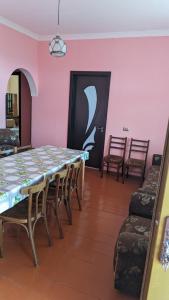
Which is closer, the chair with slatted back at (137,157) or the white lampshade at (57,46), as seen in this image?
the white lampshade at (57,46)

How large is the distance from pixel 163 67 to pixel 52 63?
2373 millimetres

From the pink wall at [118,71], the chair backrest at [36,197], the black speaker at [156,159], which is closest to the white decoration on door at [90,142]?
the pink wall at [118,71]

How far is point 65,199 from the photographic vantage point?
2709mm

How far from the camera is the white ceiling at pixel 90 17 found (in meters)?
3.12

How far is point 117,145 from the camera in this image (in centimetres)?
471

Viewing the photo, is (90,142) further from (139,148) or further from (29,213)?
(29,213)

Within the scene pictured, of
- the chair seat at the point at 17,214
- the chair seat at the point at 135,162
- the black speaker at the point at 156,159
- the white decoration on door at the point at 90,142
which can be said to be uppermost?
the white decoration on door at the point at 90,142

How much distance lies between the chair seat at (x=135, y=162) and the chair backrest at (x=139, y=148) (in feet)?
0.45

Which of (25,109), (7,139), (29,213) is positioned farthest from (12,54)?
(29,213)

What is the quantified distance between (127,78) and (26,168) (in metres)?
2.89

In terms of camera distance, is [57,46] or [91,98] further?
[91,98]

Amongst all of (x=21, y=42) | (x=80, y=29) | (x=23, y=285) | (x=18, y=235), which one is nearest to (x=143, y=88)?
(x=80, y=29)

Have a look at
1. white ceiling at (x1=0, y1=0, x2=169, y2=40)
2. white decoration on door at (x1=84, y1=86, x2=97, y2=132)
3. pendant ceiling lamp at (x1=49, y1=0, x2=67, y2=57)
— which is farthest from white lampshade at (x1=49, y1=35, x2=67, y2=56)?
white decoration on door at (x1=84, y1=86, x2=97, y2=132)

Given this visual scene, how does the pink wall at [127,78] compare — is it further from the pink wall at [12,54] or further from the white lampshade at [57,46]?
the white lampshade at [57,46]
